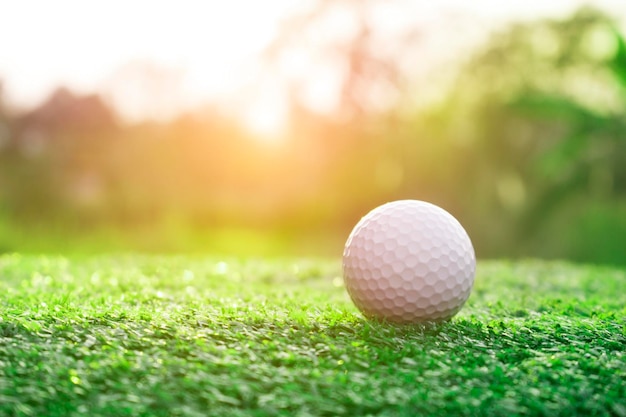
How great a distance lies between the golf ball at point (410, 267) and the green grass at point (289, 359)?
0.37ft

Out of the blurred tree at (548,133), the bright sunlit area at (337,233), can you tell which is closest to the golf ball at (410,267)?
the bright sunlit area at (337,233)

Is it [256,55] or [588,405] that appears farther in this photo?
[256,55]

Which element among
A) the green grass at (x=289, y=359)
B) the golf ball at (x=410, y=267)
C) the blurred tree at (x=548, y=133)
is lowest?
the green grass at (x=289, y=359)

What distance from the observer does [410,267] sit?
3521 mm

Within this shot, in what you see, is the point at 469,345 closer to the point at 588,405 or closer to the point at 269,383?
the point at 588,405

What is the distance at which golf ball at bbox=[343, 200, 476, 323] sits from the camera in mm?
3461

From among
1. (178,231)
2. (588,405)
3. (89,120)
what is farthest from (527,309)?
(89,120)

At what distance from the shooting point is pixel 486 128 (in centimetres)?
1842

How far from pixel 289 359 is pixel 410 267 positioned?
102cm

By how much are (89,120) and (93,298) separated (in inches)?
600

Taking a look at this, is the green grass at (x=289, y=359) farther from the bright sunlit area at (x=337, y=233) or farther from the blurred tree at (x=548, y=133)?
the blurred tree at (x=548, y=133)

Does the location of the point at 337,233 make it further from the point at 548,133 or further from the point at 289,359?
the point at 289,359

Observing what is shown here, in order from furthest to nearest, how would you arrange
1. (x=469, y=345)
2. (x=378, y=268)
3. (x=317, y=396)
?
(x=378, y=268), (x=469, y=345), (x=317, y=396)

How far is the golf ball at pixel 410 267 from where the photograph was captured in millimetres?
3461
